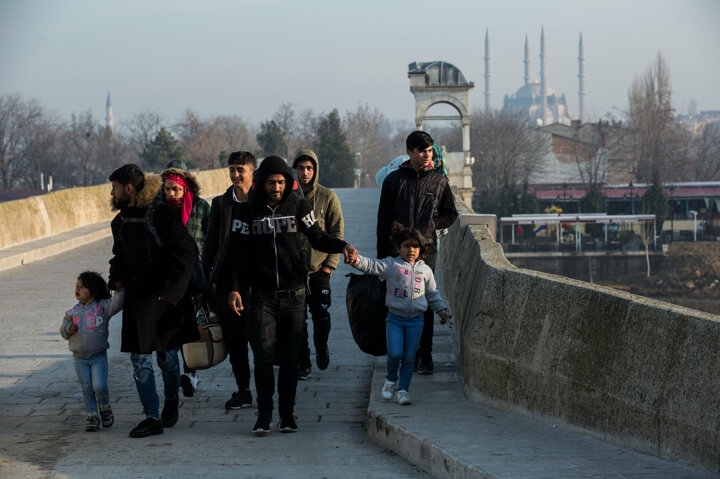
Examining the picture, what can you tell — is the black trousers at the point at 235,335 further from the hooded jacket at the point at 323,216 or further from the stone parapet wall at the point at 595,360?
the stone parapet wall at the point at 595,360

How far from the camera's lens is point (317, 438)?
6.53 meters

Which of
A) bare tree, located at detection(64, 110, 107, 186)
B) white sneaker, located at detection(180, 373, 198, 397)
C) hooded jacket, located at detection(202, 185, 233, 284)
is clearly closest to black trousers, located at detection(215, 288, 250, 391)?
hooded jacket, located at detection(202, 185, 233, 284)

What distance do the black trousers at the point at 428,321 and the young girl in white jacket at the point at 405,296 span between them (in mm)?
Result: 361

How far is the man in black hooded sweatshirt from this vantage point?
635 cm

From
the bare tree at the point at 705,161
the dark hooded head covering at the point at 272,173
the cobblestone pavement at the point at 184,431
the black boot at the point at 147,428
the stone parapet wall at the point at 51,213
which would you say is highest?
the bare tree at the point at 705,161

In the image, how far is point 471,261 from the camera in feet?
27.6

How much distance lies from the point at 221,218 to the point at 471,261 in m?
2.32

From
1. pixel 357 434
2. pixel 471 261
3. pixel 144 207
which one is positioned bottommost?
pixel 357 434

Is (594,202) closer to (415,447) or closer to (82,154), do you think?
(82,154)

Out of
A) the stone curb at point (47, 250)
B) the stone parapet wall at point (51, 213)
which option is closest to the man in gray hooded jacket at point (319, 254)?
the stone curb at point (47, 250)

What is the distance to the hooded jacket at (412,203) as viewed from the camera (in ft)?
24.0

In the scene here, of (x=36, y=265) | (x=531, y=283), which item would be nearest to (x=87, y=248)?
(x=36, y=265)

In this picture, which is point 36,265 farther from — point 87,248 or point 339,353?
point 339,353

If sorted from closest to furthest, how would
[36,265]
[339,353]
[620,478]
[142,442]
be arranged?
[620,478] → [142,442] → [339,353] → [36,265]
